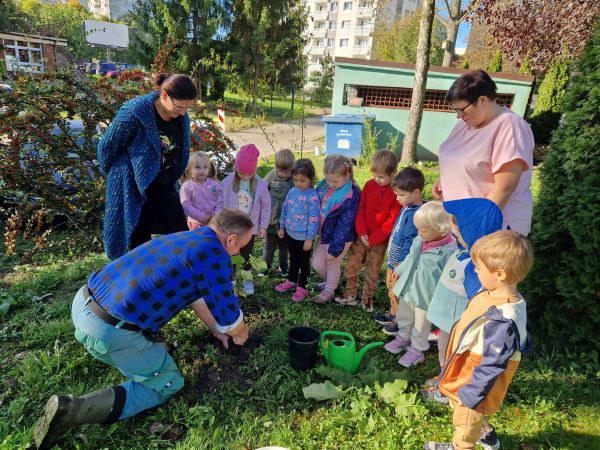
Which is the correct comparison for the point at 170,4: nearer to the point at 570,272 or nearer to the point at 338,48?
the point at 570,272

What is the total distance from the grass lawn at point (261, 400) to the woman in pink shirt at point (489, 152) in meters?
1.26

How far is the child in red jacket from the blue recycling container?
6.95 metres

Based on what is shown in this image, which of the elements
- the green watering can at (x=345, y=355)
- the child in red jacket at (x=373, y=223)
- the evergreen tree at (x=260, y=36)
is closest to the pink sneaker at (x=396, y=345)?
the green watering can at (x=345, y=355)

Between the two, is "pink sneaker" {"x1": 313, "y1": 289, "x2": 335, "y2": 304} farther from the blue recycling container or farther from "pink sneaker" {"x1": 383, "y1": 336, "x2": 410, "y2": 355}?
the blue recycling container

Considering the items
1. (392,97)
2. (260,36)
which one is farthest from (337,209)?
(260,36)

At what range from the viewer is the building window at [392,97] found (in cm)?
1233

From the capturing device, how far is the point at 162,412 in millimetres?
2529

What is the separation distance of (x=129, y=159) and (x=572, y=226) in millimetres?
3309

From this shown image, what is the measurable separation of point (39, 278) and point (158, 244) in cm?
286

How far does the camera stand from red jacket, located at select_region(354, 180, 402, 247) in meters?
3.63

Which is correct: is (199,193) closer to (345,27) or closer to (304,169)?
(304,169)

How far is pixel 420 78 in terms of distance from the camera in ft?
32.7

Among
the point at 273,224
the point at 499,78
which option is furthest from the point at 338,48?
the point at 273,224

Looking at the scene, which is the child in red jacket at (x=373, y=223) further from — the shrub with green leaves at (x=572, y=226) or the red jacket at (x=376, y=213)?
the shrub with green leaves at (x=572, y=226)
